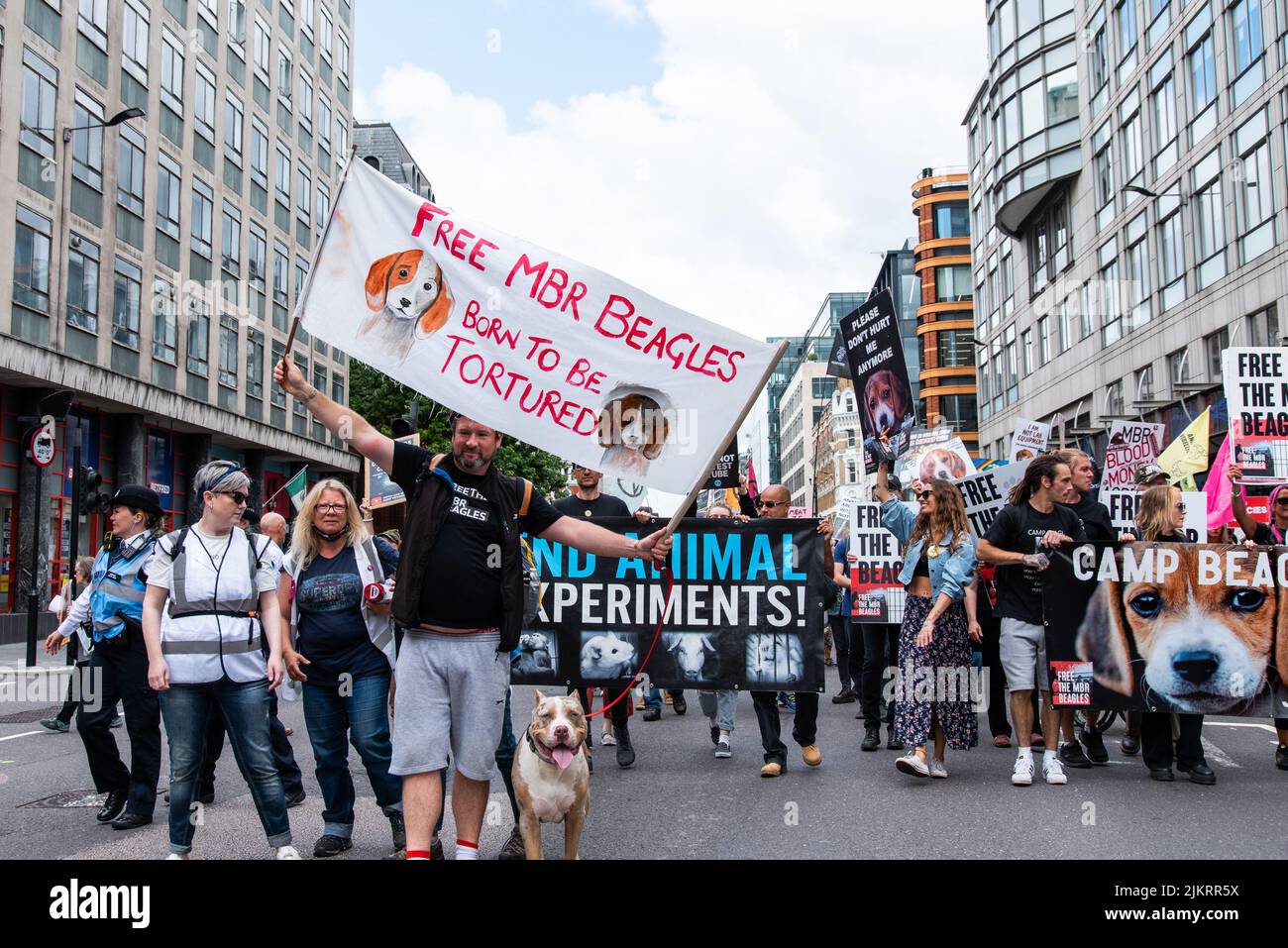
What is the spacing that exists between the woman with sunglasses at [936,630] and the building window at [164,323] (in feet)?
92.0

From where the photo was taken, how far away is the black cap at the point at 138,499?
6.77 m

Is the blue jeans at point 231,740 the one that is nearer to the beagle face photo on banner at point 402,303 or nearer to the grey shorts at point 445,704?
the grey shorts at point 445,704

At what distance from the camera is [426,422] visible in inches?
2034

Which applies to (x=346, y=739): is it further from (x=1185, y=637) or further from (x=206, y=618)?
(x=1185, y=637)

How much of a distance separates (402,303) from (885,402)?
6.08 meters

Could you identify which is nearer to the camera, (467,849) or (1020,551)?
(467,849)

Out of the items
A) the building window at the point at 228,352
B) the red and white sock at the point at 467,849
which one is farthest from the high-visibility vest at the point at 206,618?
the building window at the point at 228,352

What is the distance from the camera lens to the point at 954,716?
7.66 m

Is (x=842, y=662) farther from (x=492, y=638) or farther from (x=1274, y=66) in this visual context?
(x=1274, y=66)

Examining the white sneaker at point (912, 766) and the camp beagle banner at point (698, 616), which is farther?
the camp beagle banner at point (698, 616)

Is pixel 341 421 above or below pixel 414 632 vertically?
above

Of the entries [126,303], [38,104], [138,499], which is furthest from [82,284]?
[138,499]

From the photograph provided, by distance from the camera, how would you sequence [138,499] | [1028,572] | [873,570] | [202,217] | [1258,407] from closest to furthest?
[138,499] < [1028,572] < [873,570] < [1258,407] < [202,217]

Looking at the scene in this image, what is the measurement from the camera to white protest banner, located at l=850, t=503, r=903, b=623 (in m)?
9.98
